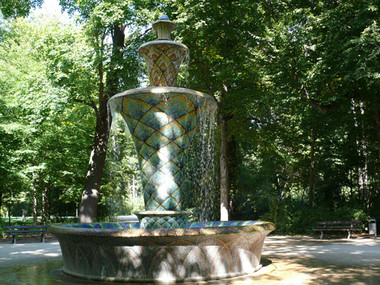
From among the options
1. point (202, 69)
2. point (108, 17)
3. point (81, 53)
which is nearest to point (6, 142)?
point (81, 53)

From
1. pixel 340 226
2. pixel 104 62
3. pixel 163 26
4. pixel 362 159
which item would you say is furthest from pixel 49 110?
pixel 362 159

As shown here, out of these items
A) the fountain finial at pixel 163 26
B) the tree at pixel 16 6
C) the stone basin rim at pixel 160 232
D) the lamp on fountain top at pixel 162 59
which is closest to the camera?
the stone basin rim at pixel 160 232

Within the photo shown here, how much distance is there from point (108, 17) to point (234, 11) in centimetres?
478

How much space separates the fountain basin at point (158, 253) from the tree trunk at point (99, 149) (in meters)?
9.15

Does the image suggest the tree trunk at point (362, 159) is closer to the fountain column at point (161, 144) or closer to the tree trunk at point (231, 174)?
the tree trunk at point (231, 174)

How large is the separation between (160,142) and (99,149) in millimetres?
8928

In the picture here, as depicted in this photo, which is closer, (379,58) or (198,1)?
(379,58)

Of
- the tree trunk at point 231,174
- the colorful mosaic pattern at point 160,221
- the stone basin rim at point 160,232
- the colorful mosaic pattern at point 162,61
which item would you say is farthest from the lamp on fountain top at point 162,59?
the tree trunk at point 231,174

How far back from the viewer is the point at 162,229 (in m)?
4.74

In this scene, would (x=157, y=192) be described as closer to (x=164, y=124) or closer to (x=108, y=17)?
(x=164, y=124)

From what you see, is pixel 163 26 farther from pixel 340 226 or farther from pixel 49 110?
pixel 340 226

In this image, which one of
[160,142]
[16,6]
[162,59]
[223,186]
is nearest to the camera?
[160,142]

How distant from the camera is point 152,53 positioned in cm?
676

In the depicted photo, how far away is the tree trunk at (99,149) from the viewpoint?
46.2ft
